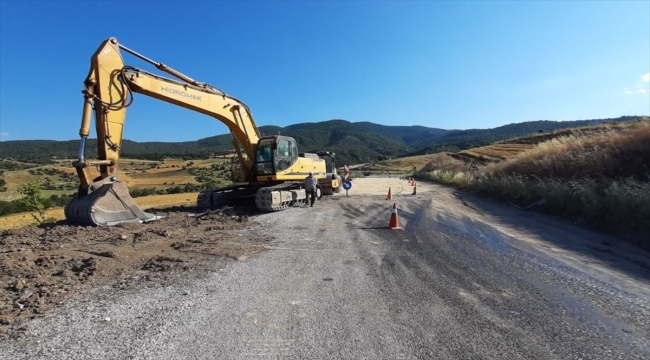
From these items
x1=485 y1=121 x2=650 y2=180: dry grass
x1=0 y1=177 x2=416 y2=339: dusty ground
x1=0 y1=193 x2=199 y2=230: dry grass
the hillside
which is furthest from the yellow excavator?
the hillside

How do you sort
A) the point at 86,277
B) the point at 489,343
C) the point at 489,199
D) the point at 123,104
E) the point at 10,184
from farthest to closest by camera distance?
1. the point at 10,184
2. the point at 489,199
3. the point at 123,104
4. the point at 86,277
5. the point at 489,343

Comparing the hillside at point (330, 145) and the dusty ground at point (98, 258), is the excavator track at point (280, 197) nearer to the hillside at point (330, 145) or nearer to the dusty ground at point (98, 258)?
the dusty ground at point (98, 258)

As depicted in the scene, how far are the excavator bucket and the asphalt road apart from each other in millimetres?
4768

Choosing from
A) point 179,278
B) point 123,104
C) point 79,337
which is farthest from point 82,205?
point 79,337

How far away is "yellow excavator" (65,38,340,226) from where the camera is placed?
32.9 ft

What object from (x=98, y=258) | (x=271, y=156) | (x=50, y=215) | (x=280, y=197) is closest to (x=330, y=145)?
Answer: (x=50, y=215)

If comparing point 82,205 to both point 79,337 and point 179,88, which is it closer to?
point 179,88

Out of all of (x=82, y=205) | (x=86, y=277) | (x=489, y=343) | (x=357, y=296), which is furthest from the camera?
(x=82, y=205)

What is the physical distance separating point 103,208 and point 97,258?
368cm

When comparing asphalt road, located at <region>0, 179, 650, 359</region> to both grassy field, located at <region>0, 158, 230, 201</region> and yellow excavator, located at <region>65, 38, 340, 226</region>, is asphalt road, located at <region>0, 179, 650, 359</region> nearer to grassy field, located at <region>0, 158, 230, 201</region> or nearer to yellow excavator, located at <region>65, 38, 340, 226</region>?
yellow excavator, located at <region>65, 38, 340, 226</region>

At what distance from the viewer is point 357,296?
209 inches

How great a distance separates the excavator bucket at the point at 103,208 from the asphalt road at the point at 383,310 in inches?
188

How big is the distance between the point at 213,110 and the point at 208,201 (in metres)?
3.47

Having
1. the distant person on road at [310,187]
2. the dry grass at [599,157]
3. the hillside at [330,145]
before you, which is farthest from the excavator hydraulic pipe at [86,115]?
the hillside at [330,145]
